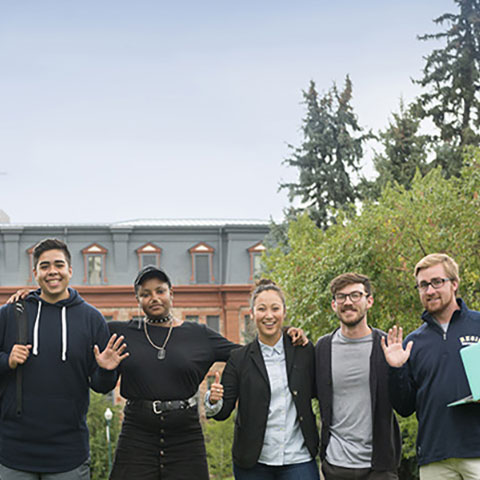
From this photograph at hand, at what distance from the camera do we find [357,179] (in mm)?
28672

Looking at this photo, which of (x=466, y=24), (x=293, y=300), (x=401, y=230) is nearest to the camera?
(x=401, y=230)

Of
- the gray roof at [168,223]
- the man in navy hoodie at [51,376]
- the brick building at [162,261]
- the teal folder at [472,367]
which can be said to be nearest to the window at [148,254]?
the brick building at [162,261]

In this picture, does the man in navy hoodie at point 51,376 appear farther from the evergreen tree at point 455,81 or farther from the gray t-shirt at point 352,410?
the evergreen tree at point 455,81

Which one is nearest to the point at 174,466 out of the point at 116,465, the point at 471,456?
the point at 116,465

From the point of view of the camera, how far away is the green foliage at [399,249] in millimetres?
12594

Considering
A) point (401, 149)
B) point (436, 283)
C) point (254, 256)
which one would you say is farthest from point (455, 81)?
point (436, 283)

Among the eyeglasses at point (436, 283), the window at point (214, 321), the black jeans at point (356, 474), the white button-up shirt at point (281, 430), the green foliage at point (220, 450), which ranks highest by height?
the window at point (214, 321)

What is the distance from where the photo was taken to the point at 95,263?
34.9m

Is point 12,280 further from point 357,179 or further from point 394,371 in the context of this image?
point 394,371

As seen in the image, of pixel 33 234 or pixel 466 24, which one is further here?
pixel 33 234

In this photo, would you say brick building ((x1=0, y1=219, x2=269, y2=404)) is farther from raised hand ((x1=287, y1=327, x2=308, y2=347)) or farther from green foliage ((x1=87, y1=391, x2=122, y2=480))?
raised hand ((x1=287, y1=327, x2=308, y2=347))

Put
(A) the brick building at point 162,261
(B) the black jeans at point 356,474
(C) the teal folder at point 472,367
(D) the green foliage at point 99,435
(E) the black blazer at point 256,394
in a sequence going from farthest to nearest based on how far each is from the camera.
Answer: (A) the brick building at point 162,261 → (D) the green foliage at point 99,435 → (E) the black blazer at point 256,394 → (B) the black jeans at point 356,474 → (C) the teal folder at point 472,367

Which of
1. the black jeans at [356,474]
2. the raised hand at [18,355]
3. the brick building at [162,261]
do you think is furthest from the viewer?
the brick building at [162,261]

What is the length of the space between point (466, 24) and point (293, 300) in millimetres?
15603
